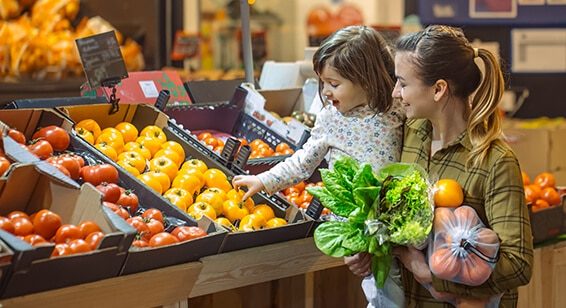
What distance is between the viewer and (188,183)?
333 centimetres

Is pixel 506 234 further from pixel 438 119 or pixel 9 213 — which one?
pixel 9 213

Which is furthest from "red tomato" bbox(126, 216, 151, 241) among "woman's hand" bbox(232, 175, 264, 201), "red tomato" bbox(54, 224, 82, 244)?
"woman's hand" bbox(232, 175, 264, 201)

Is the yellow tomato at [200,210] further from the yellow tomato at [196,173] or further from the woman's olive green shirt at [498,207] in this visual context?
the woman's olive green shirt at [498,207]

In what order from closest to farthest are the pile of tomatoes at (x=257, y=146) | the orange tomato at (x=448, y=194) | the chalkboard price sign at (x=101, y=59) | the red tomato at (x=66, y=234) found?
the orange tomato at (x=448, y=194) → the red tomato at (x=66, y=234) → the chalkboard price sign at (x=101, y=59) → the pile of tomatoes at (x=257, y=146)

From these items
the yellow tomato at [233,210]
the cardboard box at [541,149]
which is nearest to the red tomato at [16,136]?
the yellow tomato at [233,210]

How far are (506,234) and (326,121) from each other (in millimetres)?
898

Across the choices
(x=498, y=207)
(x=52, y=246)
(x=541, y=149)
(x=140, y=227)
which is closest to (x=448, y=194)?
(x=498, y=207)

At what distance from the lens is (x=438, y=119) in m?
2.64

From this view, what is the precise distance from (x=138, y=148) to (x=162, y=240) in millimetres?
788

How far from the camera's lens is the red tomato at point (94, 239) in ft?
8.43

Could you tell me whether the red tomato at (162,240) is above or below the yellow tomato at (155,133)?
below

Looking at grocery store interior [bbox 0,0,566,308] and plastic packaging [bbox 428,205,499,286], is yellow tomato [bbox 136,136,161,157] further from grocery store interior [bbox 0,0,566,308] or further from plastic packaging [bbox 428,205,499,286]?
plastic packaging [bbox 428,205,499,286]

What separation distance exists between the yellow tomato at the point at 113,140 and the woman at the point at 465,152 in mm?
1179

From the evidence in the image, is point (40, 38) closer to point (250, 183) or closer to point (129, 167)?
point (129, 167)
